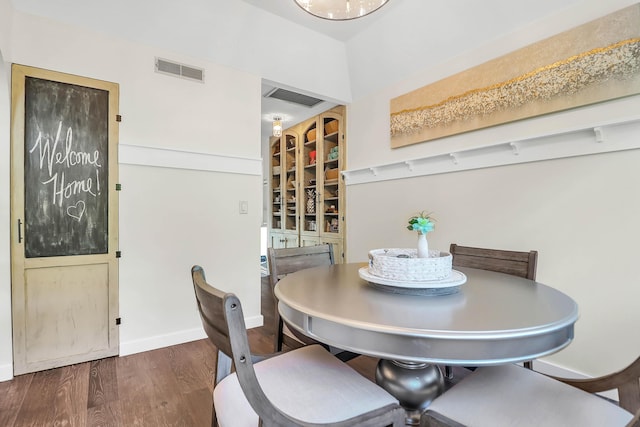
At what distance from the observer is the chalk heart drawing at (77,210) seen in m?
2.19

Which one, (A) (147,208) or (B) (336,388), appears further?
(A) (147,208)

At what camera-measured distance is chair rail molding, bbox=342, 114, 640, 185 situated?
1761mm

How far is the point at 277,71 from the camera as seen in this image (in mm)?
3059

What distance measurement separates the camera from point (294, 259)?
1882 millimetres

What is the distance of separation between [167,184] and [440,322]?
2.39 meters

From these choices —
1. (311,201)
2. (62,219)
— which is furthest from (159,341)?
(311,201)

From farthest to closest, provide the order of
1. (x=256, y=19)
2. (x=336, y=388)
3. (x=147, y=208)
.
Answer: (x=256, y=19) < (x=147, y=208) < (x=336, y=388)

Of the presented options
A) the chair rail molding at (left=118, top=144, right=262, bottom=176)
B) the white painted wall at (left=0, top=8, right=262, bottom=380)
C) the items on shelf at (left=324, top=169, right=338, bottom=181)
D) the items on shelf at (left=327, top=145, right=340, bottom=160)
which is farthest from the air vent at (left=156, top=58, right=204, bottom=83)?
the items on shelf at (left=324, top=169, right=338, bottom=181)

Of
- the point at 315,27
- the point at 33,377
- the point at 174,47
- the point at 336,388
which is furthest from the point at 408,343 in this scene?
the point at 315,27

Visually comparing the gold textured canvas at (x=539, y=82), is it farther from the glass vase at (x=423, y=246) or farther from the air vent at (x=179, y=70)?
the air vent at (x=179, y=70)

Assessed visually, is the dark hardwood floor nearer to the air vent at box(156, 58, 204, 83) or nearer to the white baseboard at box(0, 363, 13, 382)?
the white baseboard at box(0, 363, 13, 382)

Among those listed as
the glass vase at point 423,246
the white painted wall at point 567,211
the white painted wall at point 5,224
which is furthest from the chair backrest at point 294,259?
the white painted wall at point 5,224

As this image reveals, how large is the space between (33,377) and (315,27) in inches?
140

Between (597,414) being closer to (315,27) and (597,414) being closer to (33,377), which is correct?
(33,377)
